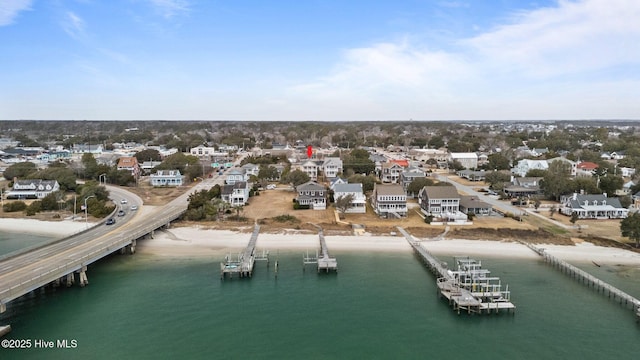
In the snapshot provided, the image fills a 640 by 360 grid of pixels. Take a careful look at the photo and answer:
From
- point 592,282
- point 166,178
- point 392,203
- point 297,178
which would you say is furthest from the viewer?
point 166,178

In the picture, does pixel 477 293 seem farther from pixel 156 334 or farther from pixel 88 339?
pixel 88 339

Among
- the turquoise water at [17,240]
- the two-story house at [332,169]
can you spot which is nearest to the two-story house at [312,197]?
the two-story house at [332,169]

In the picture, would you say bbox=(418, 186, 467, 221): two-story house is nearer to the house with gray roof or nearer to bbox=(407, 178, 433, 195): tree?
bbox=(407, 178, 433, 195): tree

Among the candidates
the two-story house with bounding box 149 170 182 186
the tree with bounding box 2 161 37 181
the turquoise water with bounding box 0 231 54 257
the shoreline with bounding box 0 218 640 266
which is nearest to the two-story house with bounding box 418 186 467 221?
the shoreline with bounding box 0 218 640 266

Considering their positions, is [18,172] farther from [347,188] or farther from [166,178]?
[347,188]

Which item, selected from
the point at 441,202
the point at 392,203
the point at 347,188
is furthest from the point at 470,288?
the point at 347,188

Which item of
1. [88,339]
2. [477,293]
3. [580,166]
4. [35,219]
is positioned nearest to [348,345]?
[477,293]
